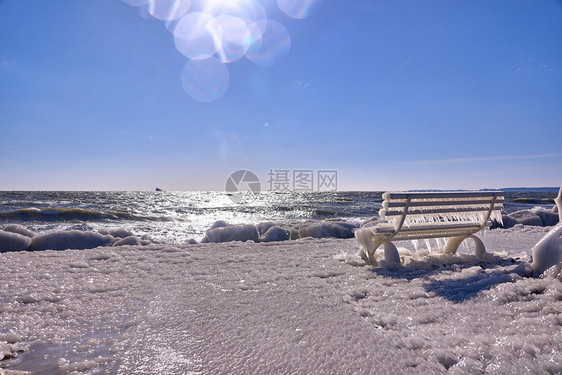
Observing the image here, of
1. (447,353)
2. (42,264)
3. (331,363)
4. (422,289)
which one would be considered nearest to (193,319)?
(331,363)

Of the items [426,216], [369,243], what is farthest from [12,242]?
[426,216]

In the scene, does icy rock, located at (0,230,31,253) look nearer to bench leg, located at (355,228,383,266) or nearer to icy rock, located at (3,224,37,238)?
icy rock, located at (3,224,37,238)

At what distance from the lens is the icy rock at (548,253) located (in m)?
2.83

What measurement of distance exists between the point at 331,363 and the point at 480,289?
70.7 inches

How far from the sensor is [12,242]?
5672 mm

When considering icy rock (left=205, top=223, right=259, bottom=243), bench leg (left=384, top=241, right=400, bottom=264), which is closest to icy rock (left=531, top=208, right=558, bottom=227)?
bench leg (left=384, top=241, right=400, bottom=264)

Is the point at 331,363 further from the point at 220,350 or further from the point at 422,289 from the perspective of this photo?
the point at 422,289

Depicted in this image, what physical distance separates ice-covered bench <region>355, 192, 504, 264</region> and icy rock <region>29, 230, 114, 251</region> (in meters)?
5.14

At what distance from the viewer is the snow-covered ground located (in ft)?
5.74

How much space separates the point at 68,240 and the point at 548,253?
23.9ft

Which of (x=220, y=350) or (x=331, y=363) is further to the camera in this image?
(x=220, y=350)

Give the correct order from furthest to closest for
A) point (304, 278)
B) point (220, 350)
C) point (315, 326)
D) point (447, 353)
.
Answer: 1. point (304, 278)
2. point (315, 326)
3. point (220, 350)
4. point (447, 353)

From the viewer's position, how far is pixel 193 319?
2.41 metres

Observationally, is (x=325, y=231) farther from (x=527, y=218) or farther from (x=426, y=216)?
(x=527, y=218)
